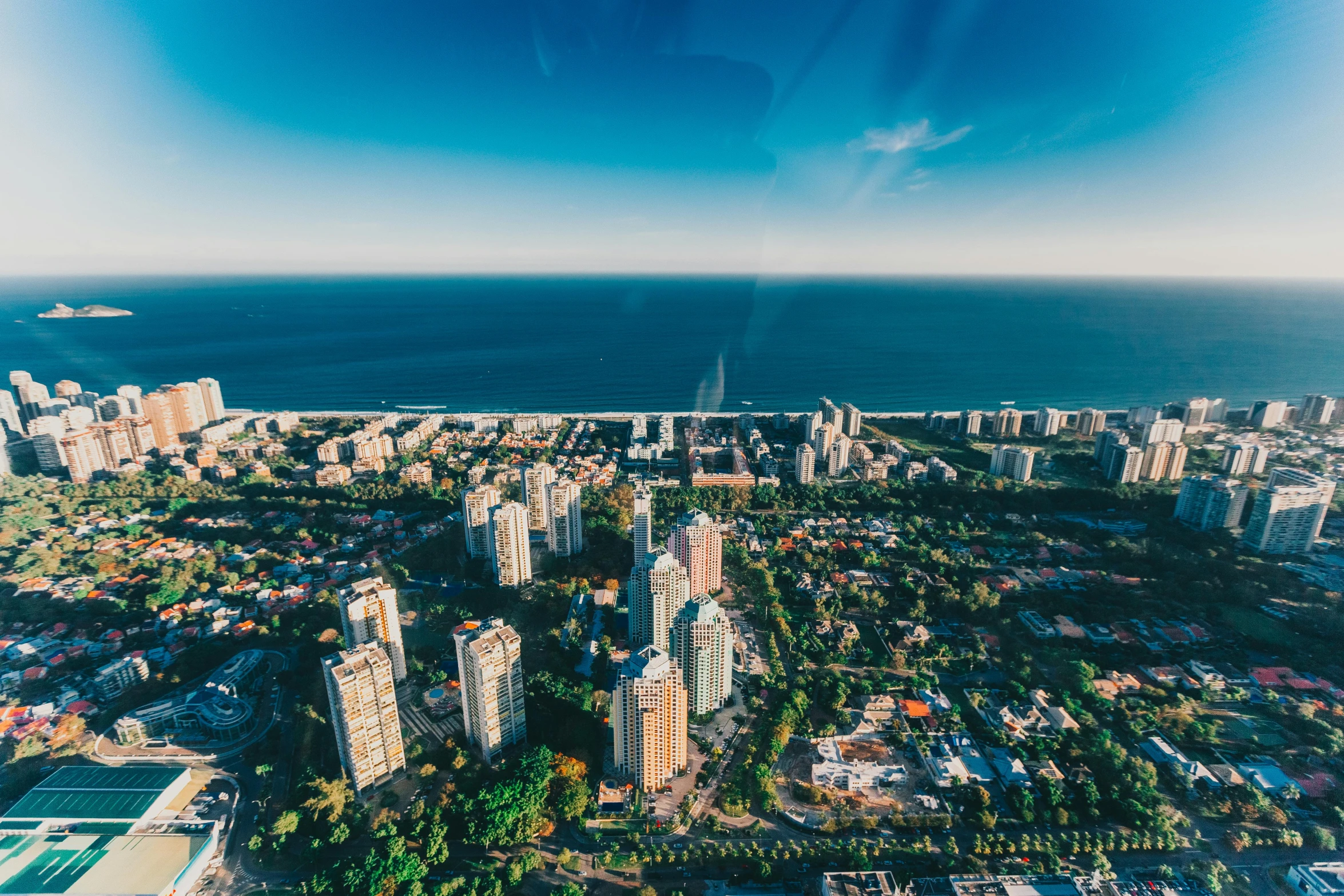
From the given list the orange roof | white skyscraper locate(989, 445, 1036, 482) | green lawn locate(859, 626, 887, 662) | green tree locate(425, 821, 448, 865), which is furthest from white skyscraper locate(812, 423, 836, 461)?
green tree locate(425, 821, 448, 865)

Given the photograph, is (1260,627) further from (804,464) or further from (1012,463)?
(804,464)

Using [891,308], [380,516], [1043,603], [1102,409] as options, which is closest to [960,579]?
[1043,603]

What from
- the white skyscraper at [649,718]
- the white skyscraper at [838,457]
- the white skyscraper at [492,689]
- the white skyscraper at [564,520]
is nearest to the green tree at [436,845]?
the white skyscraper at [492,689]

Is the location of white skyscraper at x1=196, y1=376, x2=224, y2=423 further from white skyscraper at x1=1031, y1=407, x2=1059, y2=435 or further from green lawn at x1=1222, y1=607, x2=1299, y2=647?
white skyscraper at x1=1031, y1=407, x2=1059, y2=435

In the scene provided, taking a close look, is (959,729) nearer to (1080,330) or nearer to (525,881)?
(525,881)

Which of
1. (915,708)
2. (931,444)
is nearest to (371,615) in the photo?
(915,708)

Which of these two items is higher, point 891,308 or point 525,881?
point 891,308

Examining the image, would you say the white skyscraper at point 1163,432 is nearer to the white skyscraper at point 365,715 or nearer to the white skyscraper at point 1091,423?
the white skyscraper at point 1091,423
